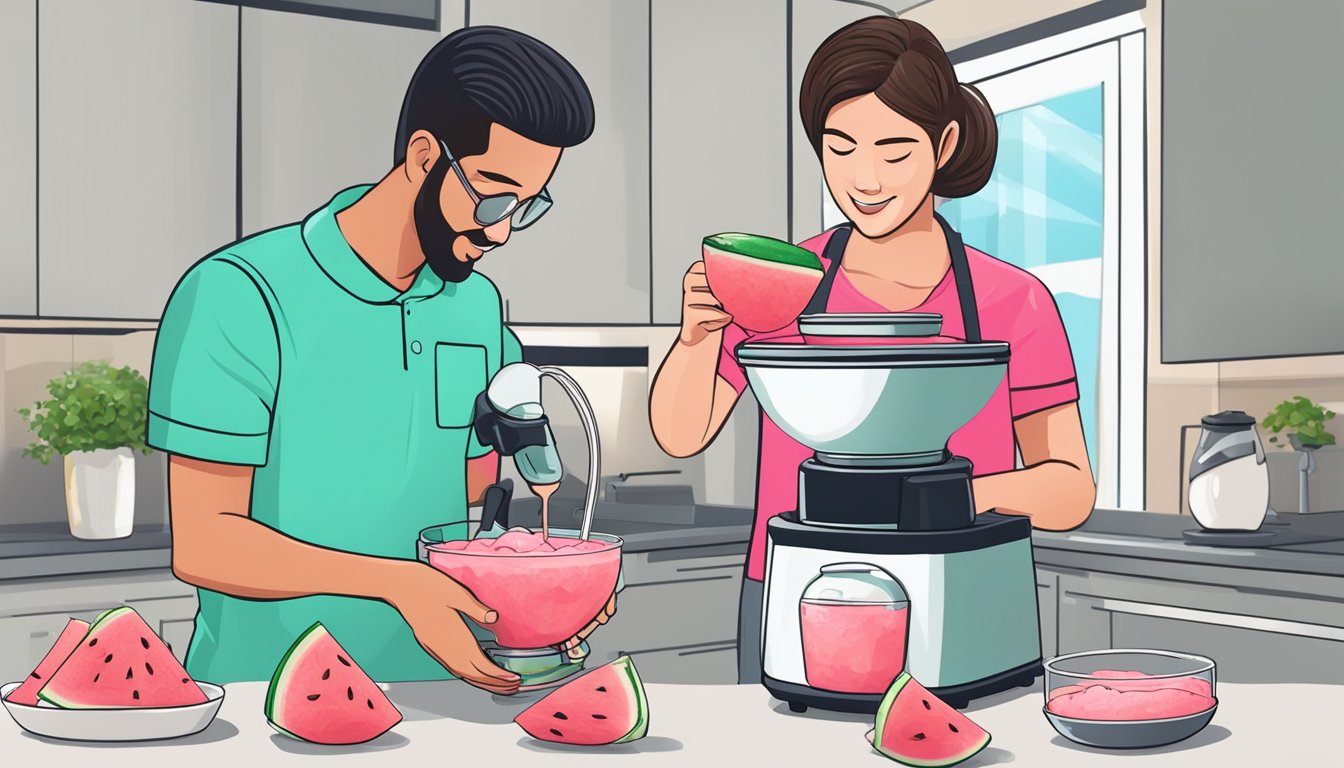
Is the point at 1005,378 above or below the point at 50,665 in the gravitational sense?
above

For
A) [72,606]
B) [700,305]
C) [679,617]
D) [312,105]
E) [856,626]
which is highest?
[312,105]

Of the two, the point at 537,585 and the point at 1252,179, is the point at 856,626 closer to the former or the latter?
the point at 537,585

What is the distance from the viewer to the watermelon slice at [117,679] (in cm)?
128

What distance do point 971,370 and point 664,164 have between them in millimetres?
2435

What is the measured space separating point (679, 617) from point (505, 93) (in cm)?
194

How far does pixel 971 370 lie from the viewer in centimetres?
137

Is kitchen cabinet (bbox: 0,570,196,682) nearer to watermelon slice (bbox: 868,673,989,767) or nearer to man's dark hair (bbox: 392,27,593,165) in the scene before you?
man's dark hair (bbox: 392,27,593,165)

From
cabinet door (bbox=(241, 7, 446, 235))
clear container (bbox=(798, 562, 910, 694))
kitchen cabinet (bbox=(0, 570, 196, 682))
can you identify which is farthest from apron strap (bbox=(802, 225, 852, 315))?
cabinet door (bbox=(241, 7, 446, 235))

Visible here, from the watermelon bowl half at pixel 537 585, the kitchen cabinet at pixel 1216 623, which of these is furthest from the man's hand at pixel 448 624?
the kitchen cabinet at pixel 1216 623

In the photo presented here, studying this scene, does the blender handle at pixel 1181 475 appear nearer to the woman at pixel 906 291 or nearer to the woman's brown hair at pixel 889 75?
the woman at pixel 906 291

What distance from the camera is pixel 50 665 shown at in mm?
1338

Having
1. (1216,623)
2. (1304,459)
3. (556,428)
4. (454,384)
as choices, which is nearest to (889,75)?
(454,384)

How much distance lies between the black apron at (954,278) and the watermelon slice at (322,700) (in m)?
0.78

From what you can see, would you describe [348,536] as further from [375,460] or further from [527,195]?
[527,195]
